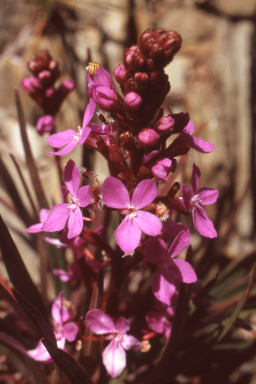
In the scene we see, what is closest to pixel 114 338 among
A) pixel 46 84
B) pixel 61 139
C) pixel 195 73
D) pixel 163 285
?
pixel 163 285

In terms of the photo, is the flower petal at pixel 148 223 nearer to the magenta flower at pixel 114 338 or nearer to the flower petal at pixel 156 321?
the magenta flower at pixel 114 338

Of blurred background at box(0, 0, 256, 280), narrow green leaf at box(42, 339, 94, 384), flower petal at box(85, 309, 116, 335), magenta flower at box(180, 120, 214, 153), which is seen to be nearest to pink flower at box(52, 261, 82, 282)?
flower petal at box(85, 309, 116, 335)

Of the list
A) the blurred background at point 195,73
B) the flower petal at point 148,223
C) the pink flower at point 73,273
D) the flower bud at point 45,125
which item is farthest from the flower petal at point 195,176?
the blurred background at point 195,73

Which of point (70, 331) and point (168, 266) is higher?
point (168, 266)

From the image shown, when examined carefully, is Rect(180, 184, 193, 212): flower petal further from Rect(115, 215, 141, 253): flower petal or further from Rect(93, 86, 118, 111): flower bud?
Rect(93, 86, 118, 111): flower bud

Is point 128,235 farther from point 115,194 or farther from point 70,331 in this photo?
point 70,331

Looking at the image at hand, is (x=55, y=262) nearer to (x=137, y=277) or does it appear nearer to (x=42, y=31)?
→ (x=137, y=277)

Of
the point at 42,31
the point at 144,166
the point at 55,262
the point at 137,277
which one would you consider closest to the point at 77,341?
the point at 55,262
